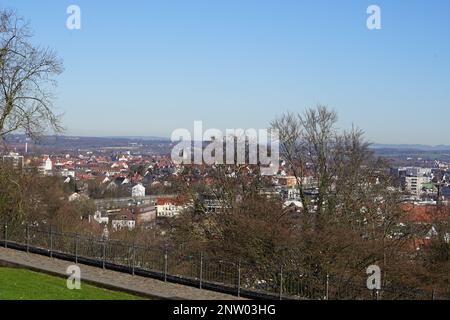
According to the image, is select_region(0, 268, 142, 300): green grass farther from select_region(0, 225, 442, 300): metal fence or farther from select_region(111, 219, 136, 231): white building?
select_region(111, 219, 136, 231): white building

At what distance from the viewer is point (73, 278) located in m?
14.6

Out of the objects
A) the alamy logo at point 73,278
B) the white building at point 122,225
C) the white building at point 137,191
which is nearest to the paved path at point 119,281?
the alamy logo at point 73,278

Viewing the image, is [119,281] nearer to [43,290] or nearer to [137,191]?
[43,290]

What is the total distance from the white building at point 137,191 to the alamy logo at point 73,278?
68.4 m

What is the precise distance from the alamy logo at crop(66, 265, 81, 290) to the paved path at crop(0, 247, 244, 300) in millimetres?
120

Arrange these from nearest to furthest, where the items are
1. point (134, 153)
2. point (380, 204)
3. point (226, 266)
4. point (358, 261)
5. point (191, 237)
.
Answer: point (226, 266)
point (358, 261)
point (380, 204)
point (191, 237)
point (134, 153)

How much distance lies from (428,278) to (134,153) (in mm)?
126704

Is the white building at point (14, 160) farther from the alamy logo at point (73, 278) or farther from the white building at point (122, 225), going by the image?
the alamy logo at point (73, 278)

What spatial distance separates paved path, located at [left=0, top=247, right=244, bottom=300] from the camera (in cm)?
1351

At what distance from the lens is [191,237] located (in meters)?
28.8

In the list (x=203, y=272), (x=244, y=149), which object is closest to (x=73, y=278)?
(x=203, y=272)

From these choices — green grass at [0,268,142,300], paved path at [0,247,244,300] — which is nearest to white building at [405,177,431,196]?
paved path at [0,247,244,300]
